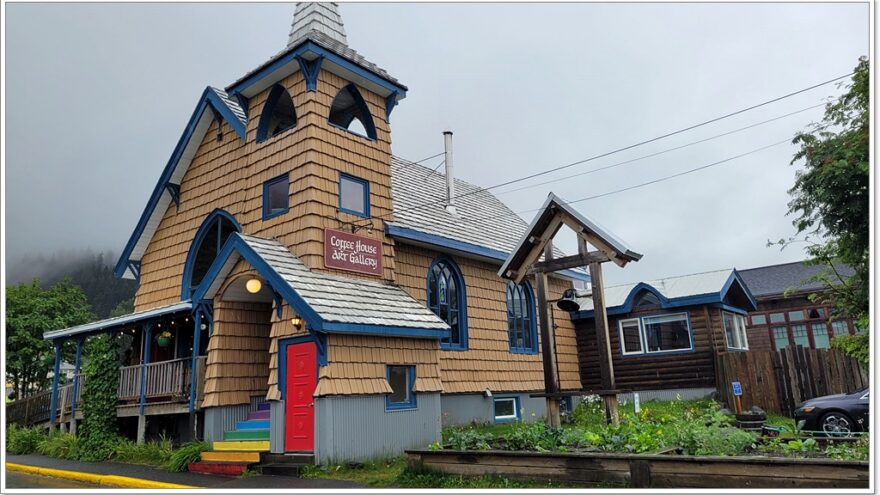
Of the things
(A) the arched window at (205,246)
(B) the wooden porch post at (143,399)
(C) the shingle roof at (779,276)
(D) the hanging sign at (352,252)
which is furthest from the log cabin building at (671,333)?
(C) the shingle roof at (779,276)

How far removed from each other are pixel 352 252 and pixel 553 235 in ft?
15.1

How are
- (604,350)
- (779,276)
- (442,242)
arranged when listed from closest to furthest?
(604,350) → (442,242) → (779,276)

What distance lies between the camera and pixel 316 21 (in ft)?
54.7

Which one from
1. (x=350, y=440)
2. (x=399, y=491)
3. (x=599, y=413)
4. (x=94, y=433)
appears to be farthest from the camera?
(x=599, y=413)

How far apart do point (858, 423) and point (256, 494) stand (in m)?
12.0

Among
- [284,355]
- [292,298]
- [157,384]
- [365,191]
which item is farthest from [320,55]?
[157,384]

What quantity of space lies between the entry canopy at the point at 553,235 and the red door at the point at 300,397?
161 inches

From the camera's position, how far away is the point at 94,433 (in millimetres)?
16109

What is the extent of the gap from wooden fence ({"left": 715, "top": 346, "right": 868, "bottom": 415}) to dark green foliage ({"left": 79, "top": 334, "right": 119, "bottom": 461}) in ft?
53.8

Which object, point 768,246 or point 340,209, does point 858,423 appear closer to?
point 768,246

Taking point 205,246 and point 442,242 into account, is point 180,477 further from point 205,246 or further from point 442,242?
point 442,242

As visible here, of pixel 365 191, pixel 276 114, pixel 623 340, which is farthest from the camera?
pixel 623 340

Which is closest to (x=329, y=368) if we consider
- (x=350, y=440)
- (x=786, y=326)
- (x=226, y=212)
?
(x=350, y=440)

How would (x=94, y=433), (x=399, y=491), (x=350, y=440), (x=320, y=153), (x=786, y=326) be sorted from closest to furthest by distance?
(x=399, y=491)
(x=350, y=440)
(x=320, y=153)
(x=94, y=433)
(x=786, y=326)
